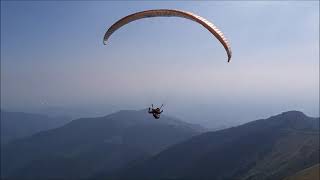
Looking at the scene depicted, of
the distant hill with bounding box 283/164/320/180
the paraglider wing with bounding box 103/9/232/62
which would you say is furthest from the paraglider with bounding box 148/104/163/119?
the distant hill with bounding box 283/164/320/180

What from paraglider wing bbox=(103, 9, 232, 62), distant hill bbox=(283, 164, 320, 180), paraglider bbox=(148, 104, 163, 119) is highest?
paraglider wing bbox=(103, 9, 232, 62)

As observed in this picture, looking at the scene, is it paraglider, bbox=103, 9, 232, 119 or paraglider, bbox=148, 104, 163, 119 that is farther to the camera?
paraglider, bbox=148, 104, 163, 119

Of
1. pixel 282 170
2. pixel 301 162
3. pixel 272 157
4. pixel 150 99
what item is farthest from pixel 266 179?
pixel 150 99

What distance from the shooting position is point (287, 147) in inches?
7785

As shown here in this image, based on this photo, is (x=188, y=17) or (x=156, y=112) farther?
(x=156, y=112)

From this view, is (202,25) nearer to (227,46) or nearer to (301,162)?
(227,46)

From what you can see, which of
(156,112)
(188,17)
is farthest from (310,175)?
(188,17)

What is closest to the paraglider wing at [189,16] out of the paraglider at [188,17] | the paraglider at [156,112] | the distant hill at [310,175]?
the paraglider at [188,17]

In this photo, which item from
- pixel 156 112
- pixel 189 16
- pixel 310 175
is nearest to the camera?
pixel 189 16

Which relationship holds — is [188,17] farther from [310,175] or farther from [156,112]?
[310,175]

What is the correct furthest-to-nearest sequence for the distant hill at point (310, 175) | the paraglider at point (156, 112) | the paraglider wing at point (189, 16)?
the distant hill at point (310, 175)
the paraglider at point (156, 112)
the paraglider wing at point (189, 16)

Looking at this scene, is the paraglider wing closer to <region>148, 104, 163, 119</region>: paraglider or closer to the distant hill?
<region>148, 104, 163, 119</region>: paraglider

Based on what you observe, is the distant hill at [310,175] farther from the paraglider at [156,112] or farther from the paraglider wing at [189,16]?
the paraglider wing at [189,16]

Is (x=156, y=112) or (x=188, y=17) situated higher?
(x=188, y=17)
